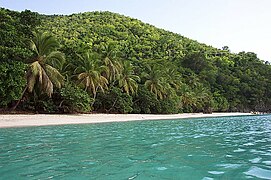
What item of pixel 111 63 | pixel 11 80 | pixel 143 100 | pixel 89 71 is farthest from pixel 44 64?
pixel 143 100

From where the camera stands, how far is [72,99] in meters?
31.7

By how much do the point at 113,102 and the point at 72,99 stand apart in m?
9.28

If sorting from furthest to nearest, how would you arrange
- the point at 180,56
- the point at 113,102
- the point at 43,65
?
the point at 180,56 → the point at 113,102 → the point at 43,65

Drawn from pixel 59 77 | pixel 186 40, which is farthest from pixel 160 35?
pixel 59 77

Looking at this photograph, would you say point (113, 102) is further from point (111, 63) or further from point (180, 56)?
point (180, 56)

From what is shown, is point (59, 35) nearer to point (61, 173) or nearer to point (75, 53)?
point (75, 53)

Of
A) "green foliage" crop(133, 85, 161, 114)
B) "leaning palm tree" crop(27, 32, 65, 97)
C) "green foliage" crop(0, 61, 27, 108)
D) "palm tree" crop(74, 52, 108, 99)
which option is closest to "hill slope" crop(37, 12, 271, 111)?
"green foliage" crop(133, 85, 161, 114)

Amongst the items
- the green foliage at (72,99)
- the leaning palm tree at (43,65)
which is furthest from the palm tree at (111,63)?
the leaning palm tree at (43,65)

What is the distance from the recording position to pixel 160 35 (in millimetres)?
85250

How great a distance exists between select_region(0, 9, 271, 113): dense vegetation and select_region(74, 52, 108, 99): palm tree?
3.7 inches

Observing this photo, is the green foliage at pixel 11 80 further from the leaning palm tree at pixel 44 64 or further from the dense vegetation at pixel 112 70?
the leaning palm tree at pixel 44 64

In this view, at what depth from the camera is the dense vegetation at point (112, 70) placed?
2838 cm

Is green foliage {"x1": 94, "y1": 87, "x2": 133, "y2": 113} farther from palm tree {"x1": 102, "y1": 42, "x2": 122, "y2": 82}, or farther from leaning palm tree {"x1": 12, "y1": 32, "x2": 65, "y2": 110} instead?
leaning palm tree {"x1": 12, "y1": 32, "x2": 65, "y2": 110}

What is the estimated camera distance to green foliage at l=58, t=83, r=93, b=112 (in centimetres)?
3183
